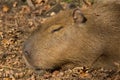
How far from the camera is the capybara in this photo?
5.24 meters

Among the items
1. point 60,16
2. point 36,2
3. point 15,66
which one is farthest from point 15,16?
point 60,16

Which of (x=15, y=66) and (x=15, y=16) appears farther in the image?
(x=15, y=16)

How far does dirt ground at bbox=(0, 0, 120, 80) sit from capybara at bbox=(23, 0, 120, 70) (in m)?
0.17

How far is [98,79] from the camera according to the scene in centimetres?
532

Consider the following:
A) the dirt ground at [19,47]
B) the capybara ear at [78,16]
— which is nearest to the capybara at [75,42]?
the capybara ear at [78,16]

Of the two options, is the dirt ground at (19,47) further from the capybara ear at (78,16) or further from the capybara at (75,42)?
the capybara ear at (78,16)

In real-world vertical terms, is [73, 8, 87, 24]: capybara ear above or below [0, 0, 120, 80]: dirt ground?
above

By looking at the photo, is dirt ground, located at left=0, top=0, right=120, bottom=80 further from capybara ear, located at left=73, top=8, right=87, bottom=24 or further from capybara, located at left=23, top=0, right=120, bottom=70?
capybara ear, located at left=73, top=8, right=87, bottom=24

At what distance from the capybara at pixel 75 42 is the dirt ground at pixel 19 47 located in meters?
0.17

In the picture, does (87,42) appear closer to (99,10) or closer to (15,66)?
(99,10)

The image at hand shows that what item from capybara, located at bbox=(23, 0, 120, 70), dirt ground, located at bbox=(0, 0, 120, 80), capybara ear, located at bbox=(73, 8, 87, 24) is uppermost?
capybara ear, located at bbox=(73, 8, 87, 24)

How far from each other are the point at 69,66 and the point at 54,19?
0.59 meters

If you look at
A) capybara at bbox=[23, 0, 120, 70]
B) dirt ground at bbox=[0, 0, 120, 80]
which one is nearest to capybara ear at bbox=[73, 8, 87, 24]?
capybara at bbox=[23, 0, 120, 70]

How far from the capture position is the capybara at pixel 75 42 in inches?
206
